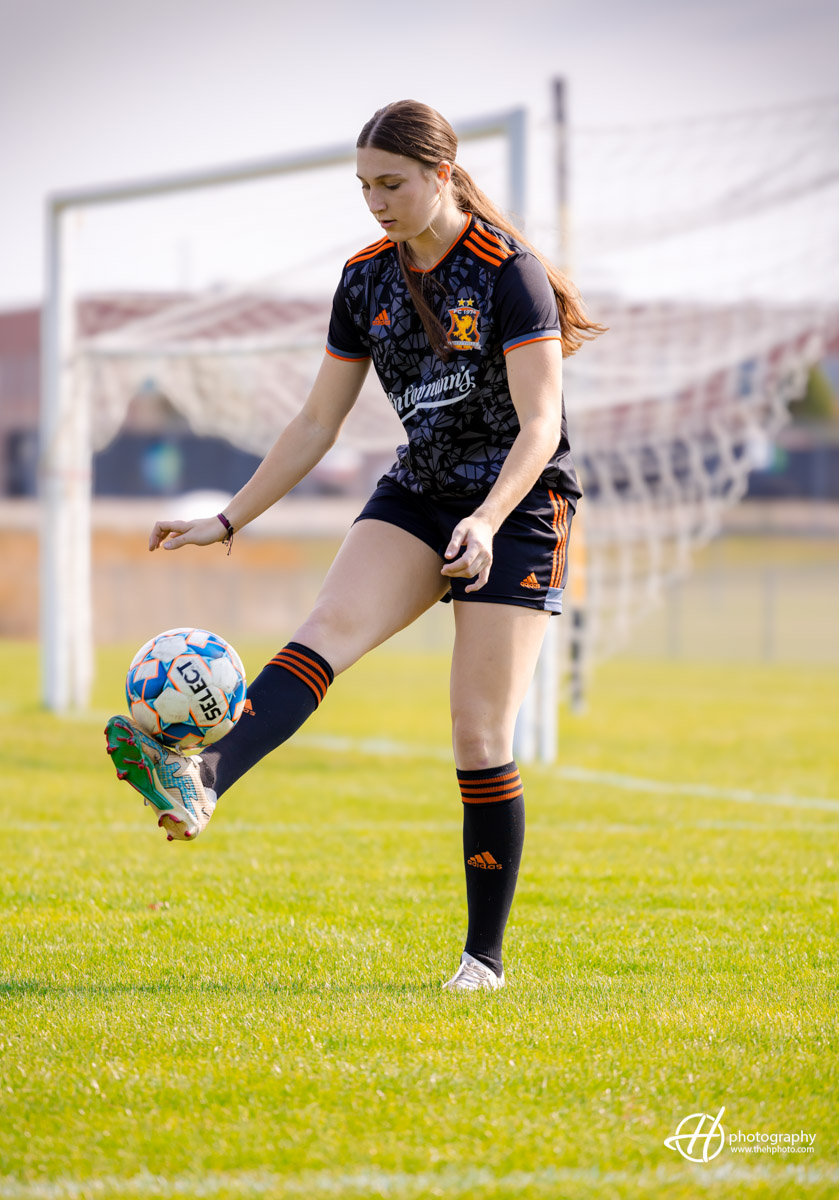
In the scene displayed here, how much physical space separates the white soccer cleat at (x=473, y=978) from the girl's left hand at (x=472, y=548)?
1.01 meters

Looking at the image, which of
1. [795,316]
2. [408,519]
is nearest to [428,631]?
[795,316]

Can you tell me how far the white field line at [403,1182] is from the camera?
1965mm

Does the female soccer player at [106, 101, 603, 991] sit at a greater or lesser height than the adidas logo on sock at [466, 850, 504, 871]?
greater

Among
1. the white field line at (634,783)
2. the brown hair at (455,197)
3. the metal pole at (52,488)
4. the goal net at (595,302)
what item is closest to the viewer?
the brown hair at (455,197)

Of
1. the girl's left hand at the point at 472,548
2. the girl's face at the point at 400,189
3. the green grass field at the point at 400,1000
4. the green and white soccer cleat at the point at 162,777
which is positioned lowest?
the green grass field at the point at 400,1000

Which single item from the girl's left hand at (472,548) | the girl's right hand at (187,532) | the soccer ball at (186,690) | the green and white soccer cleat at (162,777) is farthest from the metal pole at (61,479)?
the girl's left hand at (472,548)

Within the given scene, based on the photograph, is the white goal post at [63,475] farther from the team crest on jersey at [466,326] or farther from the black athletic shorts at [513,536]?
the team crest on jersey at [466,326]

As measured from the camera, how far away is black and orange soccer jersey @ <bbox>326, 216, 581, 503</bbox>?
3061mm

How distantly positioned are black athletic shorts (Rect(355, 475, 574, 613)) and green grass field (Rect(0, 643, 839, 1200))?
969 millimetres

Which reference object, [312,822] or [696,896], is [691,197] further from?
[696,896]

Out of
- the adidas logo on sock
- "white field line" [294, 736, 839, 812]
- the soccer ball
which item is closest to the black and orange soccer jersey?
the soccer ball

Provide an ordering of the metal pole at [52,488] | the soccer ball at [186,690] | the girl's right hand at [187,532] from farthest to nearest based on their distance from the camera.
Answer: the metal pole at [52,488], the girl's right hand at [187,532], the soccer ball at [186,690]

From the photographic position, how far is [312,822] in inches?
240

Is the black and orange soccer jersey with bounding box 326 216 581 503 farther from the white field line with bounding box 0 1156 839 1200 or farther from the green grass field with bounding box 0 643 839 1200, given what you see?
the white field line with bounding box 0 1156 839 1200
